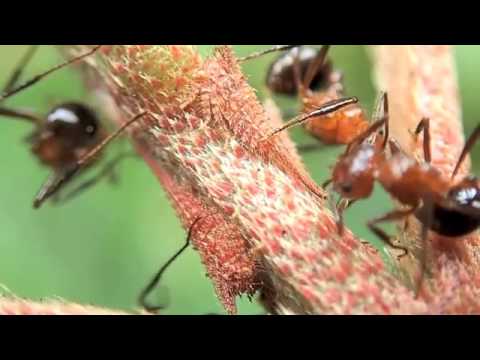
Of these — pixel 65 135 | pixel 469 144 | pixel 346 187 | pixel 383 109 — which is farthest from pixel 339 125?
pixel 65 135

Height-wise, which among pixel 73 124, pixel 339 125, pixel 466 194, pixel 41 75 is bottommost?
pixel 339 125

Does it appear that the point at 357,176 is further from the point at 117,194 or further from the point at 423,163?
the point at 117,194

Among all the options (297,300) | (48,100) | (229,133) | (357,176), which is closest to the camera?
(297,300)

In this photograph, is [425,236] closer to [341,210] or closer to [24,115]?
[341,210]

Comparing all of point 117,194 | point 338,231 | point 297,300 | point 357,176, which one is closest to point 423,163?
point 357,176

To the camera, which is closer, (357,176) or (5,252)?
(357,176)

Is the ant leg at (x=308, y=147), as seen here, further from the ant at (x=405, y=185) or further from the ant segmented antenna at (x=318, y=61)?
the ant at (x=405, y=185)

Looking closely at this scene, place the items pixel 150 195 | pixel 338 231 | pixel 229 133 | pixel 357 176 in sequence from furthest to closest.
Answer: pixel 150 195
pixel 357 176
pixel 229 133
pixel 338 231

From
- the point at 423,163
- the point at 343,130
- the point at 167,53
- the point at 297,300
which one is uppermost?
the point at 167,53
